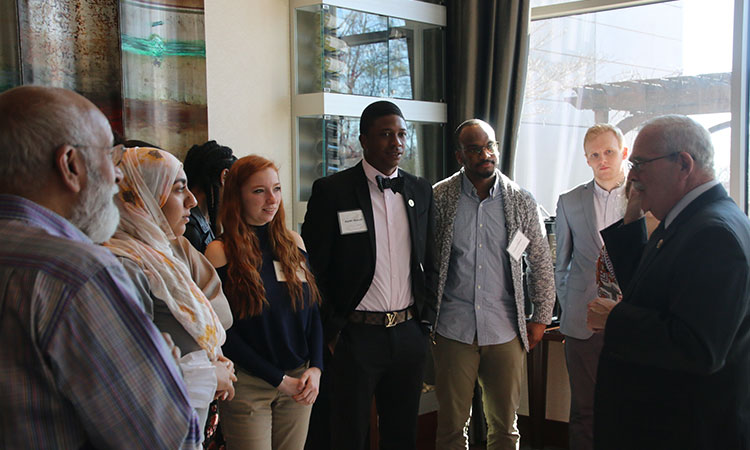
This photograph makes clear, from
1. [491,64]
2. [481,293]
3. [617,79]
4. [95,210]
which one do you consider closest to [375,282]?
[481,293]

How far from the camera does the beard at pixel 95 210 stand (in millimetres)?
1159

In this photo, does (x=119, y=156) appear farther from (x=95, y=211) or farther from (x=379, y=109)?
(x=379, y=109)

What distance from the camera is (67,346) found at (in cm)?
104

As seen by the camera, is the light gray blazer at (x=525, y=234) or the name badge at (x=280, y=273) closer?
the name badge at (x=280, y=273)

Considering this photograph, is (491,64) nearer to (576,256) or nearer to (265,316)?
(576,256)

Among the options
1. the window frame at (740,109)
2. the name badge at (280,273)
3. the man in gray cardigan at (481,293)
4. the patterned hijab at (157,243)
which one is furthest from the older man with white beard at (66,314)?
the window frame at (740,109)

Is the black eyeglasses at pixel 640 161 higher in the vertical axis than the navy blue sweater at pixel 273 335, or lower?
higher

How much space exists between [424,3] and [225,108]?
1520 millimetres

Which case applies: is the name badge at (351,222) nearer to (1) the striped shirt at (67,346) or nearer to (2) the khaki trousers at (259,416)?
(2) the khaki trousers at (259,416)

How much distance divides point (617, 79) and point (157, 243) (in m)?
3.27

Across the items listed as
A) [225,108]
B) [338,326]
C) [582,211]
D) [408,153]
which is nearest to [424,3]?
[408,153]

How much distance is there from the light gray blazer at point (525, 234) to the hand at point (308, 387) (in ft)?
2.62

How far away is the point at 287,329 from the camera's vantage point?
7.93 ft

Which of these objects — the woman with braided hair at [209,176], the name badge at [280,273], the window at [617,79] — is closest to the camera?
the name badge at [280,273]
